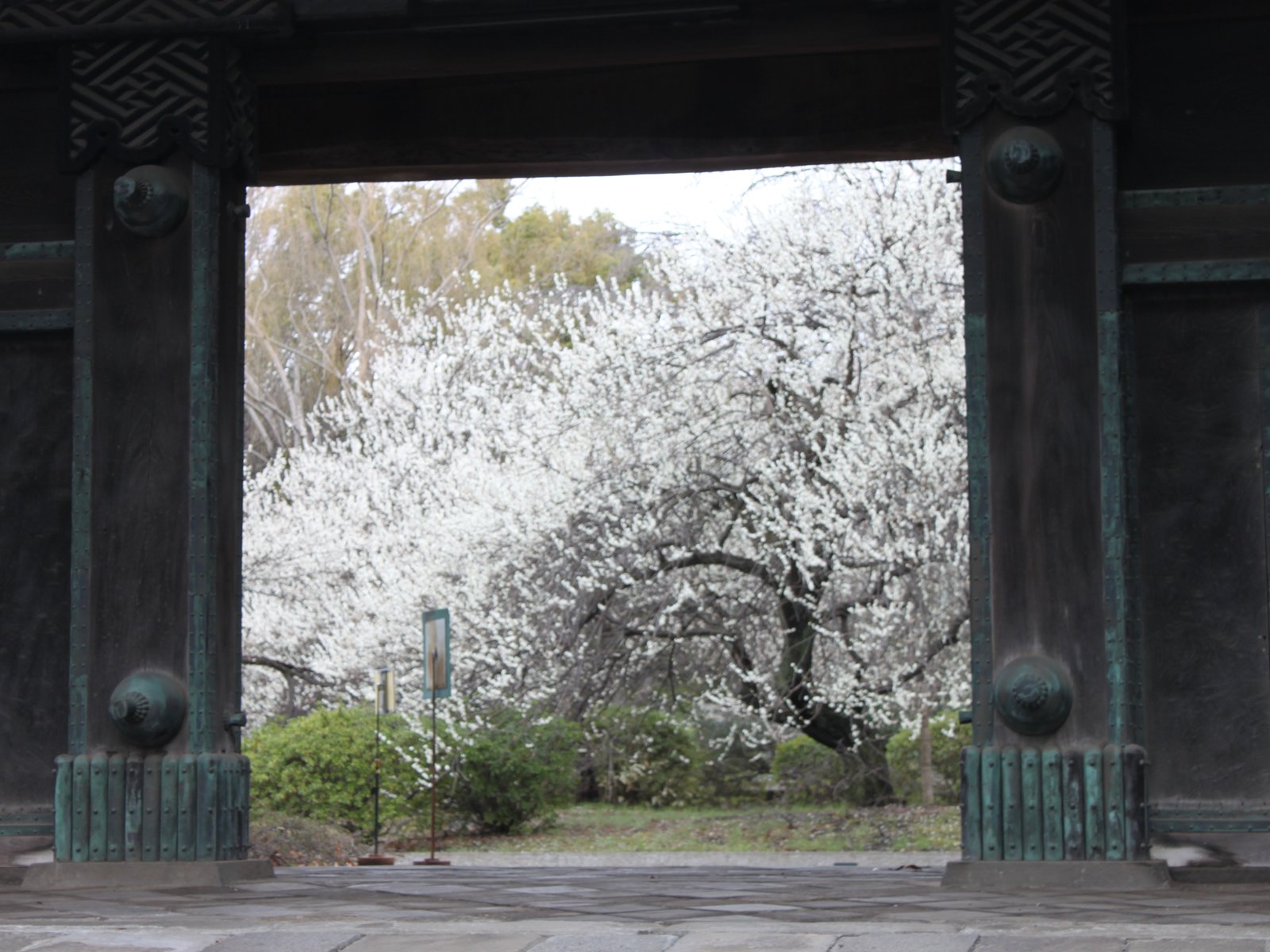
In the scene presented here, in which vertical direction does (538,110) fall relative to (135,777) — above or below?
above

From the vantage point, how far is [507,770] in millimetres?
18516

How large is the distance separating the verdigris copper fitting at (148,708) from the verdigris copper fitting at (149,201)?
1788 millimetres

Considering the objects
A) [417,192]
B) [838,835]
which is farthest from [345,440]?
[838,835]

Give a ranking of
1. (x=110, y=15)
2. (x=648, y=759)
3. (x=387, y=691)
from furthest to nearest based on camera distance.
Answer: (x=648, y=759) → (x=387, y=691) → (x=110, y=15)

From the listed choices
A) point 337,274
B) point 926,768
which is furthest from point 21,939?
point 337,274

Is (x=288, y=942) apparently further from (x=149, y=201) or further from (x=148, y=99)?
(x=148, y=99)

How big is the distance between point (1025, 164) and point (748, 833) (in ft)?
40.3

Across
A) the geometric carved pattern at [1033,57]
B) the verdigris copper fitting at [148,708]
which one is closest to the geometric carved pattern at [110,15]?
the verdigris copper fitting at [148,708]

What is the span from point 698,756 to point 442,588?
4918 mm

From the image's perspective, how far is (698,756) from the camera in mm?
22781

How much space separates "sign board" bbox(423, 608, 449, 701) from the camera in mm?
15023

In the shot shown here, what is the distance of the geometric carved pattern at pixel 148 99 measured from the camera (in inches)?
286

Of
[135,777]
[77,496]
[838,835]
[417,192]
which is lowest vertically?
[838,835]

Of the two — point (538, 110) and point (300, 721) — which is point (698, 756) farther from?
point (538, 110)
